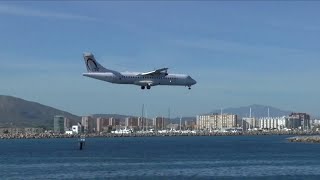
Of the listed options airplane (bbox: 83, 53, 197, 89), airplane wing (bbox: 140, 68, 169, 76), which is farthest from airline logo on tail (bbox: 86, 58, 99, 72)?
airplane wing (bbox: 140, 68, 169, 76)

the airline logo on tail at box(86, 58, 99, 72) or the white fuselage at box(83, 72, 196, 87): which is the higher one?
the airline logo on tail at box(86, 58, 99, 72)

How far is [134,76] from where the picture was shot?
11456cm

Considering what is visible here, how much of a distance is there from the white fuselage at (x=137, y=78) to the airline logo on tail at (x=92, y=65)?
3486mm

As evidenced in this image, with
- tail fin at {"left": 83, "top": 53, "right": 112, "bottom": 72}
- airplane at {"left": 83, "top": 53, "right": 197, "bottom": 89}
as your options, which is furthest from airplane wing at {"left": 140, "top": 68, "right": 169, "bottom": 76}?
tail fin at {"left": 83, "top": 53, "right": 112, "bottom": 72}

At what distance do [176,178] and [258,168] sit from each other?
17.7m

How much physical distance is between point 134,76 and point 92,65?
8.06 m

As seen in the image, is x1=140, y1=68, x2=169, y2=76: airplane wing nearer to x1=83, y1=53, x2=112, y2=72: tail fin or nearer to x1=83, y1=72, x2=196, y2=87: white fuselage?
x1=83, y1=72, x2=196, y2=87: white fuselage

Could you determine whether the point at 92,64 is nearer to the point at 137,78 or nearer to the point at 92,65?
the point at 92,65

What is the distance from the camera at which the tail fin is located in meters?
116

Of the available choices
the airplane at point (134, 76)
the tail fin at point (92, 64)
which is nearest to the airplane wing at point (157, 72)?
the airplane at point (134, 76)

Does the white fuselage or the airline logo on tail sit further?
the airline logo on tail

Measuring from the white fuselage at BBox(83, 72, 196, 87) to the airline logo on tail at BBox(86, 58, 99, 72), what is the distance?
349cm

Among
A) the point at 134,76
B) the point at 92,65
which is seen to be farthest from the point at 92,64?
the point at 134,76

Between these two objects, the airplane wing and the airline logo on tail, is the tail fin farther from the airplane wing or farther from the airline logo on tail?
the airplane wing
